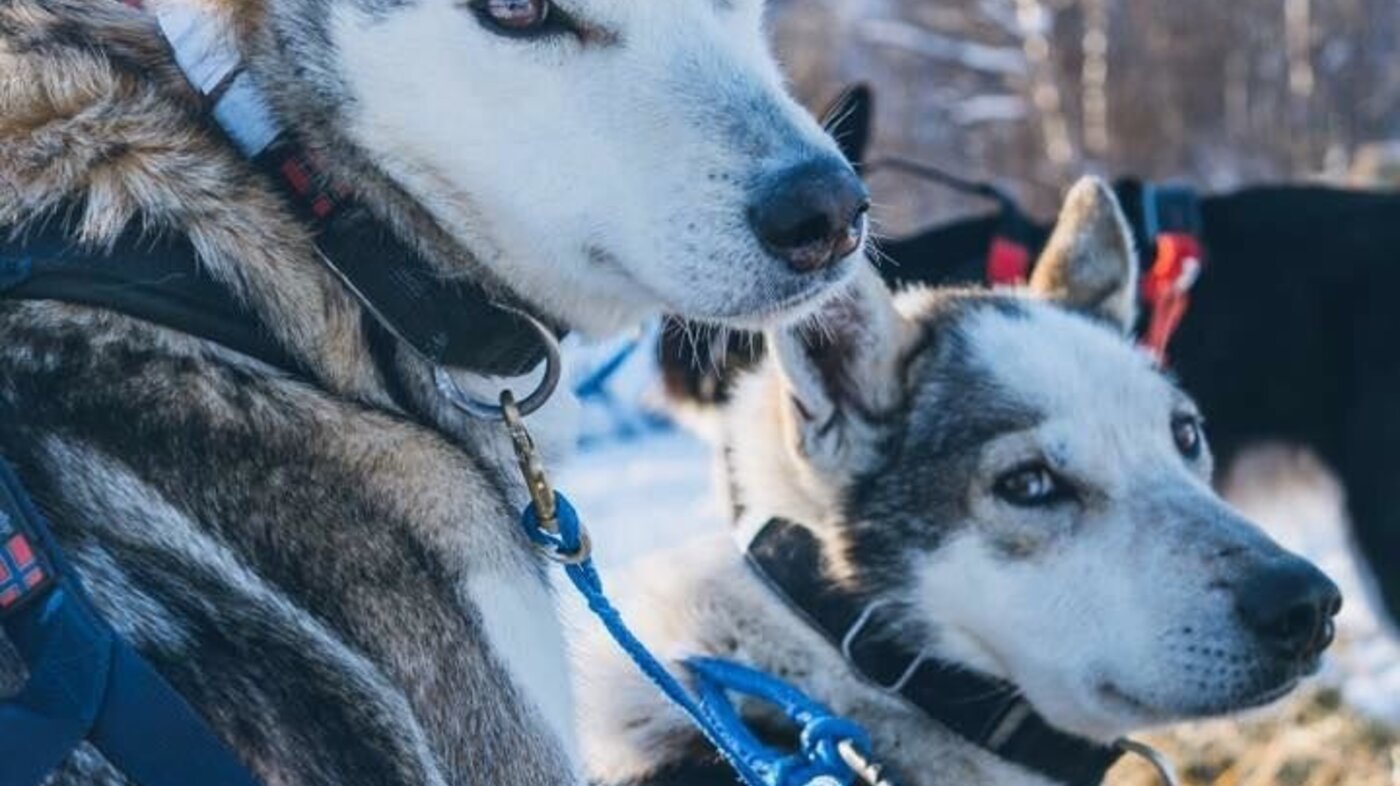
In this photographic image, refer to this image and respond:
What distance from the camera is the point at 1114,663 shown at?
2906 millimetres

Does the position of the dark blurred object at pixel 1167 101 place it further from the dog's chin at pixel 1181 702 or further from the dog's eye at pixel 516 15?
the dog's eye at pixel 516 15

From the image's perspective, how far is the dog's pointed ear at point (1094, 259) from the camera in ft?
11.6

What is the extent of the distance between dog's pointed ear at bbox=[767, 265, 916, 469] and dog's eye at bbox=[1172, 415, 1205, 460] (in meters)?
0.51

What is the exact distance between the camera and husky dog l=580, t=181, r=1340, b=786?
9.46ft

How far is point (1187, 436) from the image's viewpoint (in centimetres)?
327

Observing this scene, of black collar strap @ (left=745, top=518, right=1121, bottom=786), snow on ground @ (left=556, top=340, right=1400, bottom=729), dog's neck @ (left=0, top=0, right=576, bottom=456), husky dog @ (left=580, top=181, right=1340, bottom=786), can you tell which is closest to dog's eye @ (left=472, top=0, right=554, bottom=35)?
dog's neck @ (left=0, top=0, right=576, bottom=456)

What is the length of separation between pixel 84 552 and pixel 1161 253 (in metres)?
4.27

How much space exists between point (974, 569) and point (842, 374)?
1.41 feet

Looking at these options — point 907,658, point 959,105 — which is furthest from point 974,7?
point 907,658

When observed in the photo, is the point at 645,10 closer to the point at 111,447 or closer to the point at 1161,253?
the point at 111,447

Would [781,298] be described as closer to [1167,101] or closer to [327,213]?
[327,213]

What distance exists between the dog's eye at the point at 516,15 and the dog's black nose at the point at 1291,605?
58.4 inches

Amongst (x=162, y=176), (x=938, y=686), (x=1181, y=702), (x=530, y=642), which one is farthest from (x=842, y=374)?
(x=162, y=176)

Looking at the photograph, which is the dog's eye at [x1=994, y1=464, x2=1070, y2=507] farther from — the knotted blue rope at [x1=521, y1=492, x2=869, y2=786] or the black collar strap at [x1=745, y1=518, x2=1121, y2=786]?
the knotted blue rope at [x1=521, y1=492, x2=869, y2=786]
